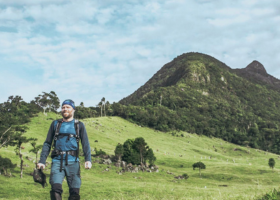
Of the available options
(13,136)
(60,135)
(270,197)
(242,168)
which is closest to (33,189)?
(13,136)

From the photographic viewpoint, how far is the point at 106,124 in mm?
172875

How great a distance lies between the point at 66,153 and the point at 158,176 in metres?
78.0

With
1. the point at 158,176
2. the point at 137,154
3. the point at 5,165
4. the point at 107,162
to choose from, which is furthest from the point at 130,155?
the point at 5,165

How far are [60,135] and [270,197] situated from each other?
6.55 m

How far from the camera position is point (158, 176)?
82.0 m

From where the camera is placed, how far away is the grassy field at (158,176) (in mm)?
37500

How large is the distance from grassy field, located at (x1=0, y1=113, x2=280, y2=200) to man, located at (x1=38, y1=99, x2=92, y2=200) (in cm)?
219

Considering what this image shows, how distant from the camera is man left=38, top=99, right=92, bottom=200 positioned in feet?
26.0

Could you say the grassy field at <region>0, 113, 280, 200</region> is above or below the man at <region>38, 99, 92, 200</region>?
below

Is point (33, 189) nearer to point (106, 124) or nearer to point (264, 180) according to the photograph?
point (264, 180)

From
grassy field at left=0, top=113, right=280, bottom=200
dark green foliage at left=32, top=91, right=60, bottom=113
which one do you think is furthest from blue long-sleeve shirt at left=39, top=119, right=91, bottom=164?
dark green foliage at left=32, top=91, right=60, bottom=113

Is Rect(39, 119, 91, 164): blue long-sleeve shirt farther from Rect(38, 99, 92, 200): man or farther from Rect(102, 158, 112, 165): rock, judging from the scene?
Rect(102, 158, 112, 165): rock

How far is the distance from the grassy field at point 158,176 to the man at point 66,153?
219 centimetres

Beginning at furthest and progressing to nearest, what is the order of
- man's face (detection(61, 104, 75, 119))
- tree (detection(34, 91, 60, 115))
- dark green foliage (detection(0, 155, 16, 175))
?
tree (detection(34, 91, 60, 115))
dark green foliage (detection(0, 155, 16, 175))
man's face (detection(61, 104, 75, 119))
